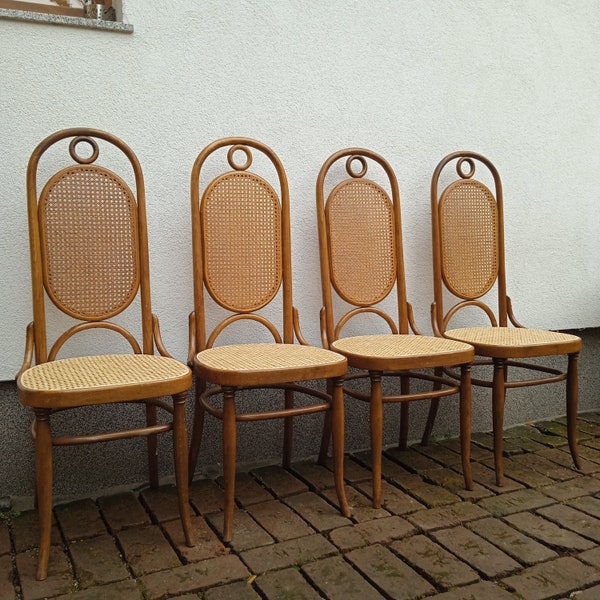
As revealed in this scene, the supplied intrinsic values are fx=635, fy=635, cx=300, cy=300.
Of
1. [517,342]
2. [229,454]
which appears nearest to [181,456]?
[229,454]

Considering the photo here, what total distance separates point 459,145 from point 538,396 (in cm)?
124

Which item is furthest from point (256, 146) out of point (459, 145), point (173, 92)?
point (459, 145)

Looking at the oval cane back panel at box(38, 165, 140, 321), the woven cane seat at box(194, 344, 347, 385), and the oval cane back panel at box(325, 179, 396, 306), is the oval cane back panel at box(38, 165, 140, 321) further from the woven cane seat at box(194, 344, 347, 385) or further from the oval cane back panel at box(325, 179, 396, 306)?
the oval cane back panel at box(325, 179, 396, 306)

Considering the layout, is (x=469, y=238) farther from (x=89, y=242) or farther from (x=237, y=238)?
(x=89, y=242)

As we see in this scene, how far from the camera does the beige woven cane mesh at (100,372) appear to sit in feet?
5.24

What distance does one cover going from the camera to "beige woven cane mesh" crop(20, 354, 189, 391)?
1.60 m

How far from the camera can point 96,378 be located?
5.43ft

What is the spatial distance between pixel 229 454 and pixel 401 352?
64cm

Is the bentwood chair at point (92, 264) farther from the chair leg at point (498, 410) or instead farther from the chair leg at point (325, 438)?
the chair leg at point (498, 410)

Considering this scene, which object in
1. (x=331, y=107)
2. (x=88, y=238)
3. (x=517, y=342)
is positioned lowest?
(x=517, y=342)

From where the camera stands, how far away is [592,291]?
3.14m

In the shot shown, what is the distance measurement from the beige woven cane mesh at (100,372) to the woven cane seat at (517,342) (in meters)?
1.09

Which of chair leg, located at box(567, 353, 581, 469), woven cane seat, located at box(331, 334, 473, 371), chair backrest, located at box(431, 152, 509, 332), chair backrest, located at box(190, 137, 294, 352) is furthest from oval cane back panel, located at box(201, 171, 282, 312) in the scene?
chair leg, located at box(567, 353, 581, 469)

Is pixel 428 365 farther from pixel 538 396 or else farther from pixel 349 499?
pixel 538 396
